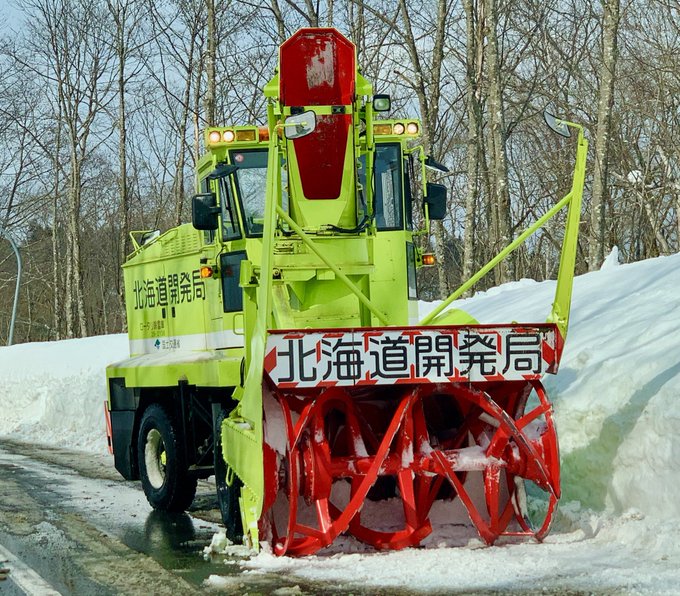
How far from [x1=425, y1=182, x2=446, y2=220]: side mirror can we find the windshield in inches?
10.0

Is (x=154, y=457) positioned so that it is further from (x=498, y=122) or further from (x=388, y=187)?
A: (x=498, y=122)

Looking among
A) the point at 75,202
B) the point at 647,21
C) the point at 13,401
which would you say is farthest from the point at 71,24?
the point at 647,21

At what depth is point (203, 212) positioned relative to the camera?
8.30 metres

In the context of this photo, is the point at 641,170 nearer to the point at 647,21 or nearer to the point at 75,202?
the point at 647,21

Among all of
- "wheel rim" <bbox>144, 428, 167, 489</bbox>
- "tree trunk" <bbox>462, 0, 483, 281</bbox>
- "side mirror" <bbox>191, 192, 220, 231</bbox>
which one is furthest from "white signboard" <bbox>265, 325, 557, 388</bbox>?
"tree trunk" <bbox>462, 0, 483, 281</bbox>

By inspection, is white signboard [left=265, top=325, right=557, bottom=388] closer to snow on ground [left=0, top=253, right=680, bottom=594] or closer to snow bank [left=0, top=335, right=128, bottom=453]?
snow on ground [left=0, top=253, right=680, bottom=594]

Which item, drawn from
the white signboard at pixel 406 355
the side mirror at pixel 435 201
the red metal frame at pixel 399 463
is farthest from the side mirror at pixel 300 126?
the side mirror at pixel 435 201

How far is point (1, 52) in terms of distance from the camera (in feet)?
120

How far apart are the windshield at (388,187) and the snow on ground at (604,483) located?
204 centimetres

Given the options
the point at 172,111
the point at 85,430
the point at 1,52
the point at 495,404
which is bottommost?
the point at 85,430

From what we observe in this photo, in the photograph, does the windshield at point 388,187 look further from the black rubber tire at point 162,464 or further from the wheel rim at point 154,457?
the wheel rim at point 154,457

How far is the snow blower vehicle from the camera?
21.0ft

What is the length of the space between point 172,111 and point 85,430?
721 inches

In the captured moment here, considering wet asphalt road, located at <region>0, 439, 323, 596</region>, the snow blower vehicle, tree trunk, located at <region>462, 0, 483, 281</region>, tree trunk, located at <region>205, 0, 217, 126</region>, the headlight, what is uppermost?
tree trunk, located at <region>205, 0, 217, 126</region>
